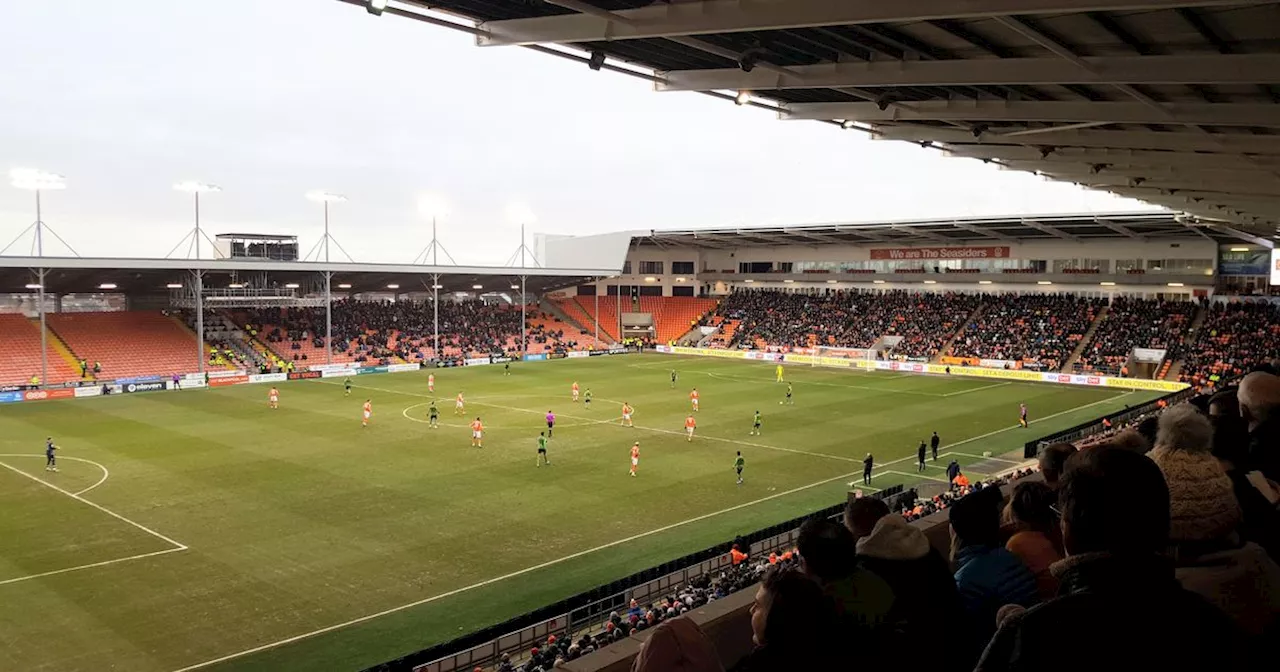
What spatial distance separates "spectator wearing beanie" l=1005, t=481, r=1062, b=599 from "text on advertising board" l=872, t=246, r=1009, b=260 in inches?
2775

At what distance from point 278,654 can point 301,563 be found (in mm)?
4868

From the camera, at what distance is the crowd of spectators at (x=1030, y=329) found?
199 feet

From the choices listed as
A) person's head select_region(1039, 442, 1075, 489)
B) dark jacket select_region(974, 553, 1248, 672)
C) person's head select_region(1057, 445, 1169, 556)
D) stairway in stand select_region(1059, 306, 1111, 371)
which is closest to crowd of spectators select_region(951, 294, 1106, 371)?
stairway in stand select_region(1059, 306, 1111, 371)

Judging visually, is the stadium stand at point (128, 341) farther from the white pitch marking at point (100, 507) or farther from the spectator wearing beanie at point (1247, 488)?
the spectator wearing beanie at point (1247, 488)

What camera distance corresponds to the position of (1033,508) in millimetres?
5211

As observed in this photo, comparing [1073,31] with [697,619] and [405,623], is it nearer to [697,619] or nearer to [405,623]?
[697,619]

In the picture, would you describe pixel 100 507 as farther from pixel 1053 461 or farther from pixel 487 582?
pixel 1053 461

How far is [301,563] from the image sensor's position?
1939cm

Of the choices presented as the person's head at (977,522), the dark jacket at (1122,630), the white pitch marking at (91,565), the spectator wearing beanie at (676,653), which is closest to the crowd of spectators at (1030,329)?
the white pitch marking at (91,565)

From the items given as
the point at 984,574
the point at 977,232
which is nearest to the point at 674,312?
the point at 977,232

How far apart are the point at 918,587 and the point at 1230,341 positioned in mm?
60881

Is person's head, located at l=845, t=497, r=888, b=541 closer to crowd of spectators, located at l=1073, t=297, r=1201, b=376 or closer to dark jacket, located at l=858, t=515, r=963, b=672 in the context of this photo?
dark jacket, located at l=858, t=515, r=963, b=672

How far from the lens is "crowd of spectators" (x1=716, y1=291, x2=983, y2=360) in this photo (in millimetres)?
69438

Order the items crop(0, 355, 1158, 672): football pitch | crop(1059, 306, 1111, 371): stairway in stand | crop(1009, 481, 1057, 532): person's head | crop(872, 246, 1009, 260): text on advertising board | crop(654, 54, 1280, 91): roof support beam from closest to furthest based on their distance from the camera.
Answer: crop(1009, 481, 1057, 532): person's head < crop(654, 54, 1280, 91): roof support beam < crop(0, 355, 1158, 672): football pitch < crop(1059, 306, 1111, 371): stairway in stand < crop(872, 246, 1009, 260): text on advertising board
